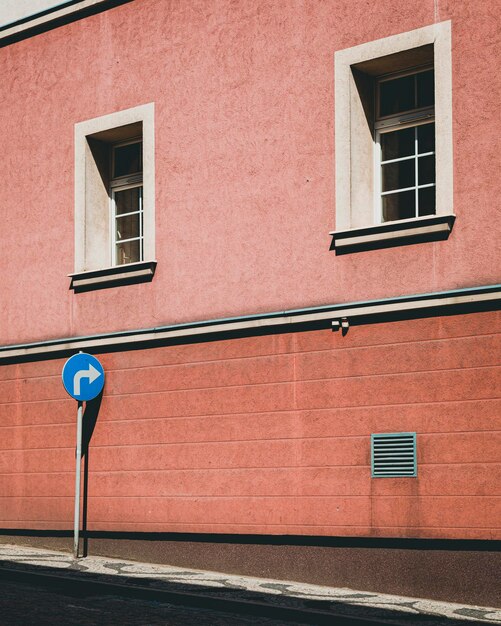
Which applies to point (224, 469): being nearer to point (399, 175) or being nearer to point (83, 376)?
point (83, 376)

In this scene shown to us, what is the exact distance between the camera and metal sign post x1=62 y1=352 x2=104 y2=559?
14.8m

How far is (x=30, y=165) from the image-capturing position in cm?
1659

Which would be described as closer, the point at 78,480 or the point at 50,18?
the point at 78,480

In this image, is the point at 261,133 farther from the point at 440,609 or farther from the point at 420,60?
the point at 440,609

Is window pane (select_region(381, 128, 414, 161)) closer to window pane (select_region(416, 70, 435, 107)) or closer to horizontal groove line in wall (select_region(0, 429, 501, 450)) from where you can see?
window pane (select_region(416, 70, 435, 107))

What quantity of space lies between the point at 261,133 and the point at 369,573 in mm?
5277

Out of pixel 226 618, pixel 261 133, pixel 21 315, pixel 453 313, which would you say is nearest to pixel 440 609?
pixel 226 618

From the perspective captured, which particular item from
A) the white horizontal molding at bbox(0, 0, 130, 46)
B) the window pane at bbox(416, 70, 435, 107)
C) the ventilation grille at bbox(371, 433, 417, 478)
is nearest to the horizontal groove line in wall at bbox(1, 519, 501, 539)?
the ventilation grille at bbox(371, 433, 417, 478)

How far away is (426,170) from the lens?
1316 cm

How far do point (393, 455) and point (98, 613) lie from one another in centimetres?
365

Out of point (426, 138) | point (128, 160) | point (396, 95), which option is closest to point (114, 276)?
point (128, 160)

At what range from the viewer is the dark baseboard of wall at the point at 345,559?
11.9 metres

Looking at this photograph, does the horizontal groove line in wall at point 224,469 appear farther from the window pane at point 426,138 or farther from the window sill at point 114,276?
the window pane at point 426,138

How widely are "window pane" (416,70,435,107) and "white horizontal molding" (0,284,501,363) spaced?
7.61 ft
